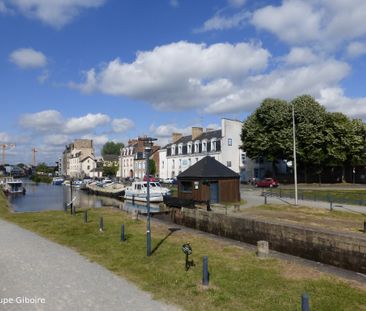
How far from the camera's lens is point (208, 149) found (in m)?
70.7

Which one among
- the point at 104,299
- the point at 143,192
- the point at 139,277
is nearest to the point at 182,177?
the point at 143,192

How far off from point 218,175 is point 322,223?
14.1 m

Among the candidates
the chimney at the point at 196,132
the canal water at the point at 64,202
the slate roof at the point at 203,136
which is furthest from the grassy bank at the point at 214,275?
the chimney at the point at 196,132

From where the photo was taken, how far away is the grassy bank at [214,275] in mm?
10336

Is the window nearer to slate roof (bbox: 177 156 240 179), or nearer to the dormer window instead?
slate roof (bbox: 177 156 240 179)

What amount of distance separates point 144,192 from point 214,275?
38.7 metres

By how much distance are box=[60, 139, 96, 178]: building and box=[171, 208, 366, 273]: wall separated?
118 meters

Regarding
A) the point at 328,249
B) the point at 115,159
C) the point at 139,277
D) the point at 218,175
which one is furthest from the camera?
the point at 115,159

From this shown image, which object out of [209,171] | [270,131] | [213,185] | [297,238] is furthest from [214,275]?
[270,131]

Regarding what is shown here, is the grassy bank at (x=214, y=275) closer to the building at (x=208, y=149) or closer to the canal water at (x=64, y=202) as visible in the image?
the canal water at (x=64, y=202)

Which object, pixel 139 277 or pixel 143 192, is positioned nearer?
pixel 139 277

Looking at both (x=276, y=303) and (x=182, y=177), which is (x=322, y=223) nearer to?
(x=276, y=303)

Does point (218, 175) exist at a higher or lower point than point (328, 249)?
higher

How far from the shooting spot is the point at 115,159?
140 m
